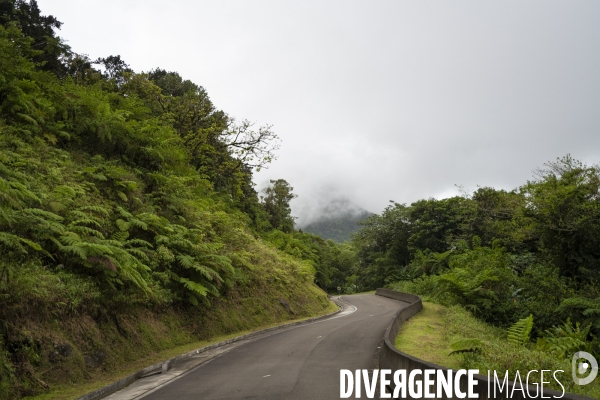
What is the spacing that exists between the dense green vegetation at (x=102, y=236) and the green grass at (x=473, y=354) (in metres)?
7.38

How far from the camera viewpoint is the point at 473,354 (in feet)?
33.4

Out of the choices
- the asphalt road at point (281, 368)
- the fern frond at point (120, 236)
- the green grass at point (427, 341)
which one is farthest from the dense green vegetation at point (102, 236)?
the green grass at point (427, 341)

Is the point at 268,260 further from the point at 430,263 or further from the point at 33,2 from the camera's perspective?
the point at 430,263

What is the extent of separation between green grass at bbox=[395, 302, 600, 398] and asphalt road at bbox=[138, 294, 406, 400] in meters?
1.49

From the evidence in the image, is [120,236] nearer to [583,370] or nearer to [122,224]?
[122,224]

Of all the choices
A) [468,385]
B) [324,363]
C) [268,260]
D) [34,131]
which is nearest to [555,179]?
[268,260]

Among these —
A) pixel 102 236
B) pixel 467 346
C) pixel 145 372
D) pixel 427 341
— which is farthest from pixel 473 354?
pixel 102 236

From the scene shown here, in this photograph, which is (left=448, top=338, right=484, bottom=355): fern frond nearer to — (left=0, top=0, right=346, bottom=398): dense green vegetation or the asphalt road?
the asphalt road

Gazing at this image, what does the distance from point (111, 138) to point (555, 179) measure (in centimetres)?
2418

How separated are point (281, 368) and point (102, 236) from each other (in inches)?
247

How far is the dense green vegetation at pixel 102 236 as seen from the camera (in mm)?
9369

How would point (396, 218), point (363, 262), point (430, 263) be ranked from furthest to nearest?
point (363, 262), point (396, 218), point (430, 263)

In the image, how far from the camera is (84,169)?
1647 centimetres

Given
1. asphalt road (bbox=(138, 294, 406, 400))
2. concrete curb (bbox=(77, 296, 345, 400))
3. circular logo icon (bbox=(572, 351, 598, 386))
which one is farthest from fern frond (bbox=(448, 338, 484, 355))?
concrete curb (bbox=(77, 296, 345, 400))
